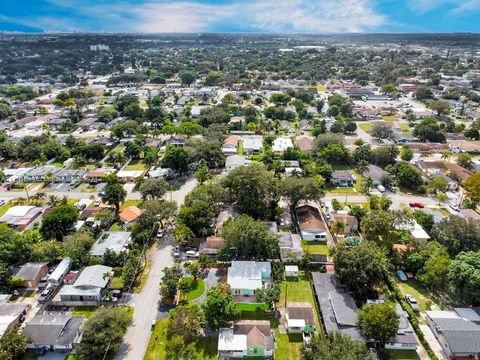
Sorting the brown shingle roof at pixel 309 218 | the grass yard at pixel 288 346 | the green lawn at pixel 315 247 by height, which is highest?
the brown shingle roof at pixel 309 218

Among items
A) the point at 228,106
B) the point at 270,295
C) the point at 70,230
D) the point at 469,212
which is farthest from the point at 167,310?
the point at 228,106

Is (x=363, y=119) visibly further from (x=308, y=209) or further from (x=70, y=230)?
(x=70, y=230)

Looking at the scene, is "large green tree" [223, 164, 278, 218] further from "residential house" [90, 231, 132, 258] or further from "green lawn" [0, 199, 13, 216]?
"green lawn" [0, 199, 13, 216]

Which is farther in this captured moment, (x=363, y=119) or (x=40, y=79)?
(x=40, y=79)

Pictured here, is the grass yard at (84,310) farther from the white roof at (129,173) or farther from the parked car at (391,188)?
the parked car at (391,188)

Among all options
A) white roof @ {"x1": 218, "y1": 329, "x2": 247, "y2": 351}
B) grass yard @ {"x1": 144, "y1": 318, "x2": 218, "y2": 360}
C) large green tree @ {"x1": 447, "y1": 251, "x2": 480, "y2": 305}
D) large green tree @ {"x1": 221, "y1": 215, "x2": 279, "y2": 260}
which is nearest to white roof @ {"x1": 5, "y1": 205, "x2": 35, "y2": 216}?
grass yard @ {"x1": 144, "y1": 318, "x2": 218, "y2": 360}

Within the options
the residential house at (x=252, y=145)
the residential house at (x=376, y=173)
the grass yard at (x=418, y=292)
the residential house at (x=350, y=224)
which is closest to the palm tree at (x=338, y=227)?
the residential house at (x=350, y=224)

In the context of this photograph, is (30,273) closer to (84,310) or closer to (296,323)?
(84,310)

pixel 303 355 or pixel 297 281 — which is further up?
pixel 303 355
